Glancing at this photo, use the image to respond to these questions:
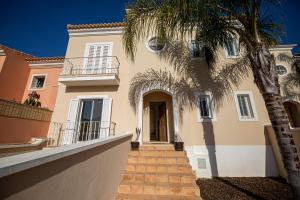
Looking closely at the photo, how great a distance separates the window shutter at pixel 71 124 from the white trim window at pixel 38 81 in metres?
5.10

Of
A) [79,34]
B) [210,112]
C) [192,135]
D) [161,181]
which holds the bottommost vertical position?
[161,181]

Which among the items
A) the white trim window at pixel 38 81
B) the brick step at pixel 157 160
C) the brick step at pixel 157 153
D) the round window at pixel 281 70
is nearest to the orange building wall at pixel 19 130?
the white trim window at pixel 38 81

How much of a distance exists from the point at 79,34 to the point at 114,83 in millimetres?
5002

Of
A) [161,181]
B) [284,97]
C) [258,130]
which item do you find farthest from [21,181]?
[284,97]

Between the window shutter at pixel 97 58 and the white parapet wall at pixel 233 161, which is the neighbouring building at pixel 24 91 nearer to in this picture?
the window shutter at pixel 97 58

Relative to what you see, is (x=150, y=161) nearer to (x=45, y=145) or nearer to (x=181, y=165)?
(x=181, y=165)

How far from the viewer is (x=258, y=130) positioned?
7719 mm

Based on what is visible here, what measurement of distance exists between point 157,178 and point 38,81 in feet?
42.8

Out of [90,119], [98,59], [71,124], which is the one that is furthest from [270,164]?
[98,59]

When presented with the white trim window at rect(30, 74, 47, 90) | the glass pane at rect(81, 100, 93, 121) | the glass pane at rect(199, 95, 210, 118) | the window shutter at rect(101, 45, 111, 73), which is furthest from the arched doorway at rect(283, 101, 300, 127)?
the white trim window at rect(30, 74, 47, 90)

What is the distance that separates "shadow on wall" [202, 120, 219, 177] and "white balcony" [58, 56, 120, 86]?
238 inches

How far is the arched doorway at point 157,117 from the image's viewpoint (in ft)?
30.1

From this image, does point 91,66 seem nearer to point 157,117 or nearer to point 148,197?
point 157,117

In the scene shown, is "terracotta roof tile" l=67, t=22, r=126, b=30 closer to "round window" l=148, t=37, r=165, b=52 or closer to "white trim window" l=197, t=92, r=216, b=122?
"round window" l=148, t=37, r=165, b=52
